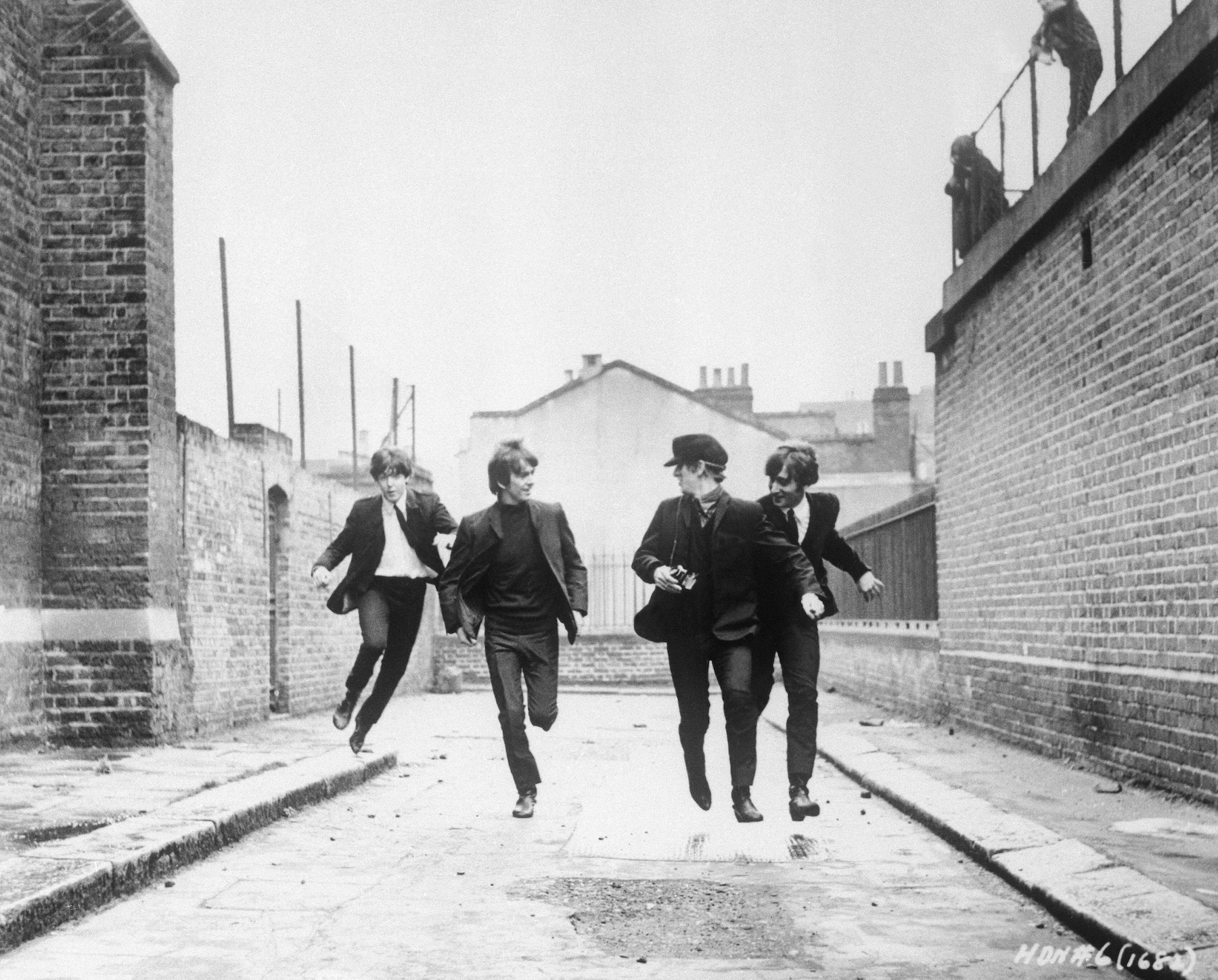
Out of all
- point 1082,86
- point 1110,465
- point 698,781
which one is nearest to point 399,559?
point 698,781

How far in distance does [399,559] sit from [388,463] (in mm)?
745

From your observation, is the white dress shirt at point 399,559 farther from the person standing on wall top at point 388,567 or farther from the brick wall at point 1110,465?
the brick wall at point 1110,465

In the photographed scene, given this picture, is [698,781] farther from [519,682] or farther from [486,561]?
[486,561]

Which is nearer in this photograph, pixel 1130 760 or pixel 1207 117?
pixel 1207 117

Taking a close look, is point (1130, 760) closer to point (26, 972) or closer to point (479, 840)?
point (479, 840)

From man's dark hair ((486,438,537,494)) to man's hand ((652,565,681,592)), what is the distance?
1.02m

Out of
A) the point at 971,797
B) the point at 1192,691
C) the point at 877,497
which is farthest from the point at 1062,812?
the point at 877,497

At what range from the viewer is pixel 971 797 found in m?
7.61

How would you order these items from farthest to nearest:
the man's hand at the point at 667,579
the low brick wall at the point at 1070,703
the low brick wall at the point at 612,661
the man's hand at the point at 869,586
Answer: the low brick wall at the point at 612,661
the low brick wall at the point at 1070,703
the man's hand at the point at 869,586
the man's hand at the point at 667,579

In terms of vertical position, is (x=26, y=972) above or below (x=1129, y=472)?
below

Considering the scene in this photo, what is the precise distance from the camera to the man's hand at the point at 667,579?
661 cm

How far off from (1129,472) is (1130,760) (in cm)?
170

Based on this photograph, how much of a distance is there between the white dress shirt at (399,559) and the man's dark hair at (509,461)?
A: 1521mm

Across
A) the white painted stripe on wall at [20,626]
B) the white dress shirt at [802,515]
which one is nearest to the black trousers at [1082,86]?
the white dress shirt at [802,515]
